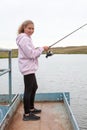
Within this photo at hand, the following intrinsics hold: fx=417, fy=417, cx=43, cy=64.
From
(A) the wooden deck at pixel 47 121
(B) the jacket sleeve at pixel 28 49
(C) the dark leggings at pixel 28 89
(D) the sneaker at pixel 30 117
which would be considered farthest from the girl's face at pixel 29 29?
(A) the wooden deck at pixel 47 121

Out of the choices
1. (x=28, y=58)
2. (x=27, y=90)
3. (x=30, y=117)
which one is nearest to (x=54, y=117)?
(x=30, y=117)

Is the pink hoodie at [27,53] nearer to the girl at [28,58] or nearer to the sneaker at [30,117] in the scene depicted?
the girl at [28,58]

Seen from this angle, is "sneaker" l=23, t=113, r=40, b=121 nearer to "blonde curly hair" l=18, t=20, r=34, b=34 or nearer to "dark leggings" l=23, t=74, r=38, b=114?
"dark leggings" l=23, t=74, r=38, b=114

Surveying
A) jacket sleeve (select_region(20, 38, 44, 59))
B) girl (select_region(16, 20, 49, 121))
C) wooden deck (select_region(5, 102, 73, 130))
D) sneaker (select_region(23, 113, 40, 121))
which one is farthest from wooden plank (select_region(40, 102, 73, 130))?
Answer: jacket sleeve (select_region(20, 38, 44, 59))

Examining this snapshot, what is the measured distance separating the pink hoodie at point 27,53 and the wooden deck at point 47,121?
821 millimetres

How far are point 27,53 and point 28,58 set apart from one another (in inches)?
5.1

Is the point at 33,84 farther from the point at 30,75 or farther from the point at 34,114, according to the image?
the point at 34,114

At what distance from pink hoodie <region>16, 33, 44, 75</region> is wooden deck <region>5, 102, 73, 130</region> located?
2.69 ft

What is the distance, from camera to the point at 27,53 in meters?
6.49

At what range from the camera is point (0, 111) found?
276 inches

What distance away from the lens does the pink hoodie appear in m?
6.48

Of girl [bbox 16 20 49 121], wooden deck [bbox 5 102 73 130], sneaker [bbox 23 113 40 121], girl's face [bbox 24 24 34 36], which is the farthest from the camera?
sneaker [bbox 23 113 40 121]

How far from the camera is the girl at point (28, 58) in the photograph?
6496 mm

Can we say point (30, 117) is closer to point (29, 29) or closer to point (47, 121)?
point (47, 121)
